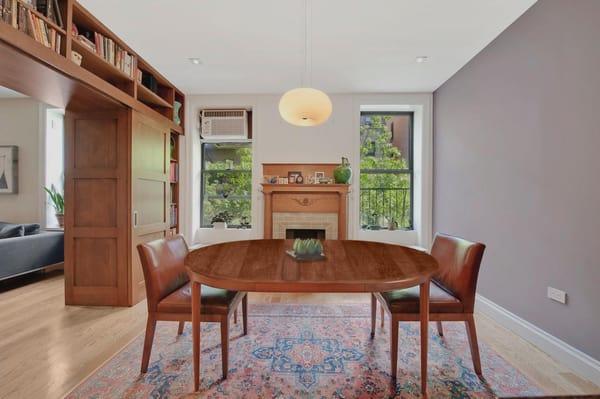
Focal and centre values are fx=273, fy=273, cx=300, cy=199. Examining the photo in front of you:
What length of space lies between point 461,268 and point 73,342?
277cm

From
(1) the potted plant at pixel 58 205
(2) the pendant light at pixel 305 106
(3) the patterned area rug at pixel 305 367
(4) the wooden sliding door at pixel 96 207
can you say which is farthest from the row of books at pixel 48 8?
(1) the potted plant at pixel 58 205

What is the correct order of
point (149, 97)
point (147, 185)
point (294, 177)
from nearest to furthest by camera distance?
point (147, 185)
point (149, 97)
point (294, 177)

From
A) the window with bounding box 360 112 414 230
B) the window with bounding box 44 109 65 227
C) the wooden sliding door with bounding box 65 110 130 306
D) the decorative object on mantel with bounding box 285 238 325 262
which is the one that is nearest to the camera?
the decorative object on mantel with bounding box 285 238 325 262

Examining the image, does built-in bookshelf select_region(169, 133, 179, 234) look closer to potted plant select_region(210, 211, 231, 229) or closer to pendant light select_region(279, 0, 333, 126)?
potted plant select_region(210, 211, 231, 229)

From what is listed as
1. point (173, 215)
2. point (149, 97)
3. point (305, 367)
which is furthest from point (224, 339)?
point (149, 97)

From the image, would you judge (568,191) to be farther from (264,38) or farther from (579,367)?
(264,38)

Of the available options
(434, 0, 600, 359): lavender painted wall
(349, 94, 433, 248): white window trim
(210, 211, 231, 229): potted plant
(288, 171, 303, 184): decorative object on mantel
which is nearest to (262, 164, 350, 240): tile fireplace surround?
(288, 171, 303, 184): decorative object on mantel

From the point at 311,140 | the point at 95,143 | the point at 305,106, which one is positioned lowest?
the point at 95,143

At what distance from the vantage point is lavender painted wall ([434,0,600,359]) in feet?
5.58

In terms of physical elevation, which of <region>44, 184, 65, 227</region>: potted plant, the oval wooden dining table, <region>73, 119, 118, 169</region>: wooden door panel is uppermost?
<region>73, 119, 118, 169</region>: wooden door panel

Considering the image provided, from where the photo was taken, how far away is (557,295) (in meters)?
1.88

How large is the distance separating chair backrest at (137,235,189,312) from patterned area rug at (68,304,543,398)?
1.53 feet

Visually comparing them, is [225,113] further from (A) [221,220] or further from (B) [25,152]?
(B) [25,152]

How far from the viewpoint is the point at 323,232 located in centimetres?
380
